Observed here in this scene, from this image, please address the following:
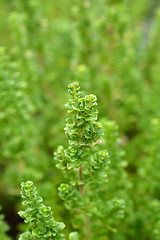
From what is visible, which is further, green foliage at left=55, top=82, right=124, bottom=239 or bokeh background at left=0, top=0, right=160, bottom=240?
bokeh background at left=0, top=0, right=160, bottom=240

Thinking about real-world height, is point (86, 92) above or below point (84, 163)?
above

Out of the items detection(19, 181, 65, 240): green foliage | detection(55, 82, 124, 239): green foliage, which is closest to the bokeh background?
detection(55, 82, 124, 239): green foliage

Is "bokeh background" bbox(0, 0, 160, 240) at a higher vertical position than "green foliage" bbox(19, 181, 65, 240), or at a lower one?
higher

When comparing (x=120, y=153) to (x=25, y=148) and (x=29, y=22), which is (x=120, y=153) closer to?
(x=25, y=148)

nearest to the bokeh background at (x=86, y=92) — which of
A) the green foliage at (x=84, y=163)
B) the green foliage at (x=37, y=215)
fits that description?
the green foliage at (x=84, y=163)

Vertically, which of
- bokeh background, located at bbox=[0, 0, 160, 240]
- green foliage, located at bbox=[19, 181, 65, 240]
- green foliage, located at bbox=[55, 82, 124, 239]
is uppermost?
bokeh background, located at bbox=[0, 0, 160, 240]

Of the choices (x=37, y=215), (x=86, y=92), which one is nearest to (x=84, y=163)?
(x=37, y=215)

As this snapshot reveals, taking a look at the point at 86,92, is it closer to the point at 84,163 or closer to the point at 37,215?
the point at 84,163

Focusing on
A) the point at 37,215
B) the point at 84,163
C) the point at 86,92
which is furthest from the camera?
the point at 86,92

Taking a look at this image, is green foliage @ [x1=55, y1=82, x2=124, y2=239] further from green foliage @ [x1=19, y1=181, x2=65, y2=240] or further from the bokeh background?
the bokeh background
